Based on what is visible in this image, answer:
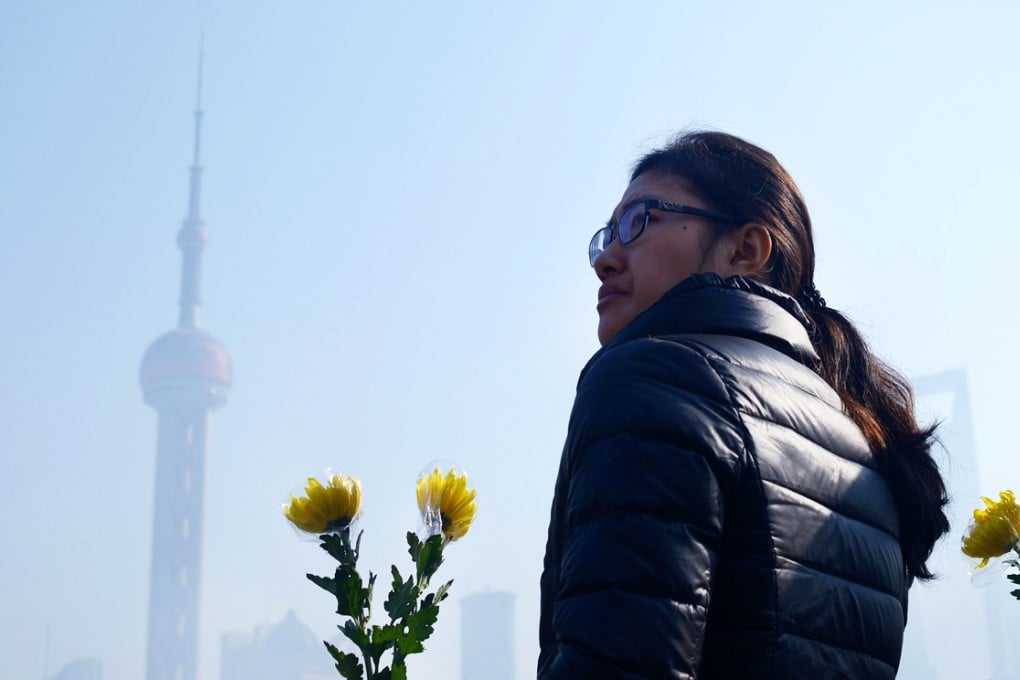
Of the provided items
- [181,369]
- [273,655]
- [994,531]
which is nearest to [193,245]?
[181,369]

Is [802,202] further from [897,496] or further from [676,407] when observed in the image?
Result: [676,407]

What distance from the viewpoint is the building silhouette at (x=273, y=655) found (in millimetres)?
186125

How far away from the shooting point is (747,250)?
7.99 feet

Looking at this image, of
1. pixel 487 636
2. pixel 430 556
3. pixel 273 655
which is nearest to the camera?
pixel 430 556

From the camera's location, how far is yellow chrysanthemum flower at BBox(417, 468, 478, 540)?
7.21 feet

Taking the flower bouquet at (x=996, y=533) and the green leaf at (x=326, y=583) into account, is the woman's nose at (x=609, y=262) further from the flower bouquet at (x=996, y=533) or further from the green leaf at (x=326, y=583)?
the flower bouquet at (x=996, y=533)

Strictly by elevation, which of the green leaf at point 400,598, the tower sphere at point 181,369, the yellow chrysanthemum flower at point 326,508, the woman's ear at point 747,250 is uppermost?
the tower sphere at point 181,369

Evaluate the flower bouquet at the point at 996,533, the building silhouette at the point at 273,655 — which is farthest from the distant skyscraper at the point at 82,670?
the flower bouquet at the point at 996,533

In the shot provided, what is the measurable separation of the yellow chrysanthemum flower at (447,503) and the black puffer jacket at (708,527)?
350 millimetres

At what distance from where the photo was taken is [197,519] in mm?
131750

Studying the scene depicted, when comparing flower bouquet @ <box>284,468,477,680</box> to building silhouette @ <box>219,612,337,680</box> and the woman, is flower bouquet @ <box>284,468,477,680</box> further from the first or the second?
building silhouette @ <box>219,612,337,680</box>

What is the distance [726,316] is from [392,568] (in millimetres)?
695

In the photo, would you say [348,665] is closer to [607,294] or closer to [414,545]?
[414,545]

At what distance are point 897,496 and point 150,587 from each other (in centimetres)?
14247
